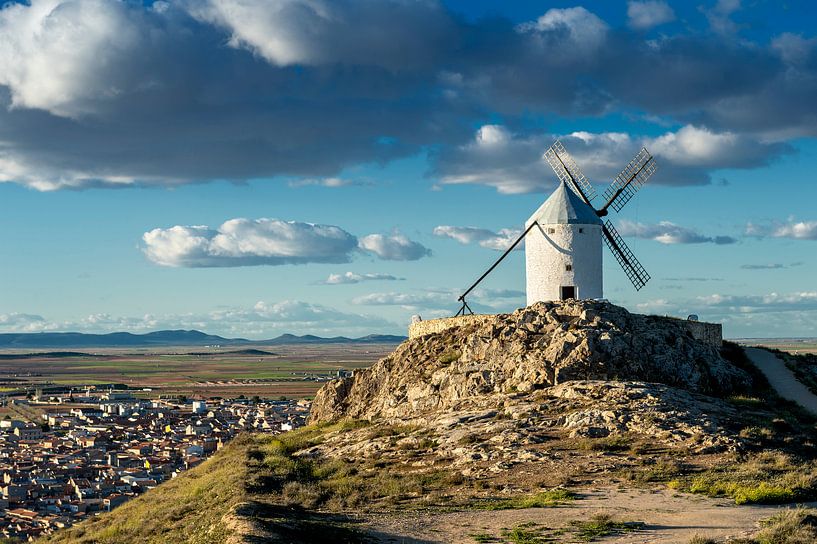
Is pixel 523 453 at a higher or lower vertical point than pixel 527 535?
higher

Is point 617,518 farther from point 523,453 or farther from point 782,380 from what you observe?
point 782,380

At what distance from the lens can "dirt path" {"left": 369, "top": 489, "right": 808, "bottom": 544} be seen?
18.4 metres

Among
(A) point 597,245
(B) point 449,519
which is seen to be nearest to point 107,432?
(A) point 597,245

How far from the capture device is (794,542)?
1736cm

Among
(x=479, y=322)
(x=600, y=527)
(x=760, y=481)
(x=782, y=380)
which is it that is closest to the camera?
(x=600, y=527)

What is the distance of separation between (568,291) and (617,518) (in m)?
23.7

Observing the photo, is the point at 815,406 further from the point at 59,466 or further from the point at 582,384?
the point at 59,466

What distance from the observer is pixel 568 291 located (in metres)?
42.8

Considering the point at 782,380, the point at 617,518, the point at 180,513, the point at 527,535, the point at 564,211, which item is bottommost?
the point at 180,513

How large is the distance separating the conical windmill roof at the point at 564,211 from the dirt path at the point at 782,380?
10.8 m

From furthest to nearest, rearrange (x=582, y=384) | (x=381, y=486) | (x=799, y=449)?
1. (x=582, y=384)
2. (x=799, y=449)
3. (x=381, y=486)

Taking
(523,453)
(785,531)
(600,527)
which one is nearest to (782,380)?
(523,453)

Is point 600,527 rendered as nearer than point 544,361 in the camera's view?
Yes

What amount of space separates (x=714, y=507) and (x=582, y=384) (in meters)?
11.1
